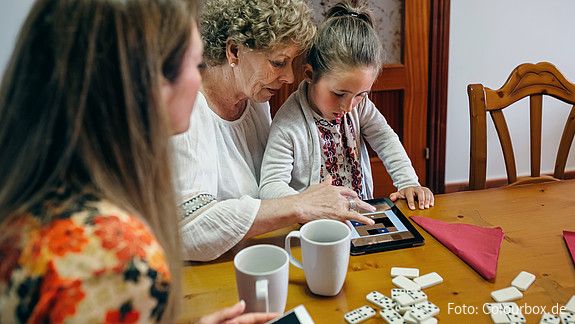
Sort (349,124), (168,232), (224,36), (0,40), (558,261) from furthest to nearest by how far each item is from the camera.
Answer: (0,40), (349,124), (224,36), (558,261), (168,232)

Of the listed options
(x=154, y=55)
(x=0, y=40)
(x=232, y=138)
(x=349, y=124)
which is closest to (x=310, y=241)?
(x=154, y=55)

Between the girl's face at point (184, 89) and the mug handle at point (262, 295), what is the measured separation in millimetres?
281

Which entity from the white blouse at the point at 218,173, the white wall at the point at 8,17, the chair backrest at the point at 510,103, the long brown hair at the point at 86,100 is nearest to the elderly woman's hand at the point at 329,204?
the white blouse at the point at 218,173

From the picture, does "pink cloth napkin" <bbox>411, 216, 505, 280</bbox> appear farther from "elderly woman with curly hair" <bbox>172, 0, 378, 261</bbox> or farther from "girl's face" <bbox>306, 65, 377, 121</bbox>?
"girl's face" <bbox>306, 65, 377, 121</bbox>

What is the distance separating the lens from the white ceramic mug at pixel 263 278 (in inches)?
32.2

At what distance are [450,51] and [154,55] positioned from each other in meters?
2.43

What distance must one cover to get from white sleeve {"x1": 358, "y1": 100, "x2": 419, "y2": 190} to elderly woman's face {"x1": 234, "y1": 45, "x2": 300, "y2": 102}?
12.9 inches

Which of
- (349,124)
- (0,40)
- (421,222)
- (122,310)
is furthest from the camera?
(0,40)

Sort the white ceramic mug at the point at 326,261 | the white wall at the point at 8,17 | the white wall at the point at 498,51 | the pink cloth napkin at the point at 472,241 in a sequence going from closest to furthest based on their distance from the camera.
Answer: the white ceramic mug at the point at 326,261 → the pink cloth napkin at the point at 472,241 → the white wall at the point at 8,17 → the white wall at the point at 498,51

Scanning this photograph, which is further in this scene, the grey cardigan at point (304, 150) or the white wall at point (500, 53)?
the white wall at point (500, 53)

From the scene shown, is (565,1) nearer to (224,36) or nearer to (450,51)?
(450,51)

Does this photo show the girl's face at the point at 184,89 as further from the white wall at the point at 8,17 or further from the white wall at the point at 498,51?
the white wall at the point at 498,51

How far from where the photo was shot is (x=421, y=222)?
1220 millimetres

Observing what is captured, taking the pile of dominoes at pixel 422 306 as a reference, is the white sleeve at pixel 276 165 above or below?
above
